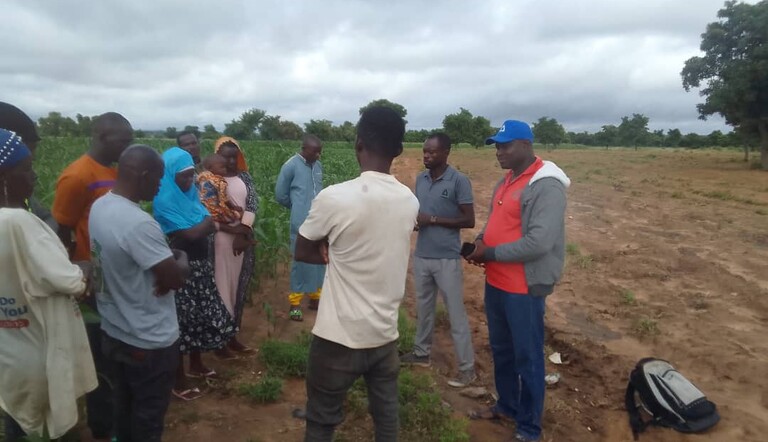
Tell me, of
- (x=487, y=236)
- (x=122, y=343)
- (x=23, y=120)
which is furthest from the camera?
(x=487, y=236)

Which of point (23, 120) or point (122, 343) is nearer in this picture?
point (122, 343)

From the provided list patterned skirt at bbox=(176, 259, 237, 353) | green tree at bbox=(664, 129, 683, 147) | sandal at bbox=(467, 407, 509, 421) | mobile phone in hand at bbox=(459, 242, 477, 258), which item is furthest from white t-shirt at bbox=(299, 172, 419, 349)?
green tree at bbox=(664, 129, 683, 147)

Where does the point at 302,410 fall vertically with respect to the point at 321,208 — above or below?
below

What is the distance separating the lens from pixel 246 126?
49.2 m

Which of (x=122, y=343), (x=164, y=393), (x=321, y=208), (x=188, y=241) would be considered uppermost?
(x=321, y=208)

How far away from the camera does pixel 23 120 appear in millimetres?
2693

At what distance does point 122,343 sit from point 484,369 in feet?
10.0

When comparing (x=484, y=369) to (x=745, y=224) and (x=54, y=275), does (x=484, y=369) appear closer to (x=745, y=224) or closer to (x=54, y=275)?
(x=54, y=275)

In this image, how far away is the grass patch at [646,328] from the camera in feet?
17.7

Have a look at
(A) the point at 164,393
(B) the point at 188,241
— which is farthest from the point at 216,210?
(A) the point at 164,393

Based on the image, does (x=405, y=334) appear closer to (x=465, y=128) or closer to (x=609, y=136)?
(x=465, y=128)

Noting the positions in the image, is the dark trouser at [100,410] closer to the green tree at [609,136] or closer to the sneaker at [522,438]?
the sneaker at [522,438]

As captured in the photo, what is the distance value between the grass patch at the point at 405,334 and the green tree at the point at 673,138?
88109 mm

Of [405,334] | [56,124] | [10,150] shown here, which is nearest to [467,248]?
[405,334]
